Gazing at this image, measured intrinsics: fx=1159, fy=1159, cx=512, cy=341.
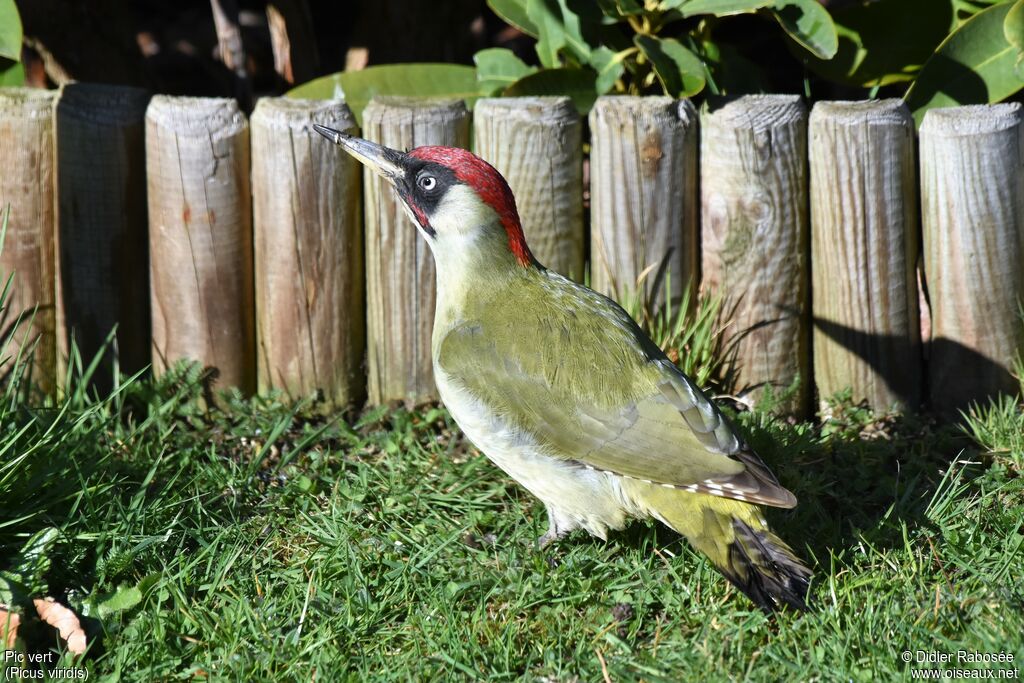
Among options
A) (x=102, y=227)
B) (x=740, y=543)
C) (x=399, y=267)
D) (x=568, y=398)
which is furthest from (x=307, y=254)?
(x=740, y=543)

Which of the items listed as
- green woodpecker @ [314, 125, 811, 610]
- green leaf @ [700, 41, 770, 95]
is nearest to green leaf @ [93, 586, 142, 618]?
green woodpecker @ [314, 125, 811, 610]

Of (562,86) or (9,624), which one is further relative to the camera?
(562,86)

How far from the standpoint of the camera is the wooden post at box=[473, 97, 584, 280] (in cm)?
425

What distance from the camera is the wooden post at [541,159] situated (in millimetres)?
4250

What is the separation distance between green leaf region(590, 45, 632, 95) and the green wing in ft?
3.91

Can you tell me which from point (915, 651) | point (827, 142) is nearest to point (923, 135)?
point (827, 142)

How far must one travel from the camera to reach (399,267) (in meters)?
4.45

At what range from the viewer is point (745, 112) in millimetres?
4223

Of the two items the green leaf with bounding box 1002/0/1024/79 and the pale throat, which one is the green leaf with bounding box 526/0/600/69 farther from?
the green leaf with bounding box 1002/0/1024/79

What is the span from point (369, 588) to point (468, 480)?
696 millimetres

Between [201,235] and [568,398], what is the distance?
1718mm

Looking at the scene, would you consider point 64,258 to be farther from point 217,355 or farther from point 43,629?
point 43,629

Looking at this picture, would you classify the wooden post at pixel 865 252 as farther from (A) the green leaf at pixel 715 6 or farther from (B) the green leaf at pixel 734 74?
(B) the green leaf at pixel 734 74

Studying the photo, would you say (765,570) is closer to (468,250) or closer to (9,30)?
(468,250)
